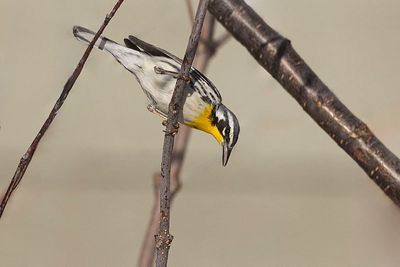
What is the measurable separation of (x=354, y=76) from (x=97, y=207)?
1.17m

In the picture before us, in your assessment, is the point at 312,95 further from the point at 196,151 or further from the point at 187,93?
the point at 196,151

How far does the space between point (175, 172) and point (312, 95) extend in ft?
1.02

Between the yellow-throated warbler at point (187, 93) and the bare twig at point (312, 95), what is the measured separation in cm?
13

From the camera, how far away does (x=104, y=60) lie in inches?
126

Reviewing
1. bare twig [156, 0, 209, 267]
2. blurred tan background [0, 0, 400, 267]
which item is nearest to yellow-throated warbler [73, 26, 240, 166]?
bare twig [156, 0, 209, 267]

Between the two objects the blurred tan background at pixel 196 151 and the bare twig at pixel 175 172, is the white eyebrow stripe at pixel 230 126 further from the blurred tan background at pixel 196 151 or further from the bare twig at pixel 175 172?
the blurred tan background at pixel 196 151

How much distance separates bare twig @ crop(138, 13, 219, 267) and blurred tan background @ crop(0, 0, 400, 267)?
1.56 m

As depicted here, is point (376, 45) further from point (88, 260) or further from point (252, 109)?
point (88, 260)

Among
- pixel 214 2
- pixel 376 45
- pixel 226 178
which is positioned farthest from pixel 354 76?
pixel 214 2

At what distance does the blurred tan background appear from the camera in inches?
132

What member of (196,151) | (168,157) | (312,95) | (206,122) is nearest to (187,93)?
(206,122)

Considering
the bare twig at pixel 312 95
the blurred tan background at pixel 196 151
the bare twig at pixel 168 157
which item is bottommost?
the bare twig at pixel 168 157

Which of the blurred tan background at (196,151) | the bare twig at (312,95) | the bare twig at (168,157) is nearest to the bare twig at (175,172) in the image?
the bare twig at (312,95)

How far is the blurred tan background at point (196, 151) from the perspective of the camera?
3.35m
